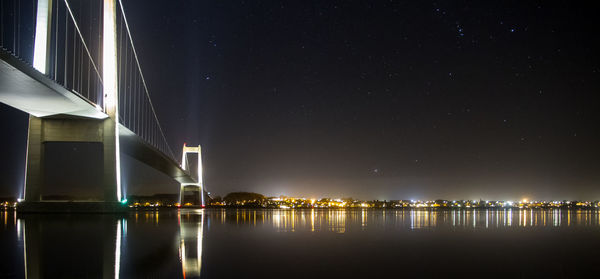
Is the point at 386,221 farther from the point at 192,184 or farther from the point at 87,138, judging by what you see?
the point at 192,184

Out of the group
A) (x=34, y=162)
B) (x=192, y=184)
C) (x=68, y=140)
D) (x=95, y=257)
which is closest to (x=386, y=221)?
(x=68, y=140)

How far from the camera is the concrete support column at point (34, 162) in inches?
1000

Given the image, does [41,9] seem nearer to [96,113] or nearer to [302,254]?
[96,113]

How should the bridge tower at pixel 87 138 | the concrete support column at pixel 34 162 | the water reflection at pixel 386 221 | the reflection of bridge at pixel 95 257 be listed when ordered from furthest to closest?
the bridge tower at pixel 87 138, the concrete support column at pixel 34 162, the water reflection at pixel 386 221, the reflection of bridge at pixel 95 257

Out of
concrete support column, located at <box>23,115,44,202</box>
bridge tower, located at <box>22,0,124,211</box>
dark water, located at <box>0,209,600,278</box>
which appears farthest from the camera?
bridge tower, located at <box>22,0,124,211</box>

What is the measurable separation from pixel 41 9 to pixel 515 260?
813 inches

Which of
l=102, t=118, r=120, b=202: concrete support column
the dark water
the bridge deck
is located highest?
the bridge deck

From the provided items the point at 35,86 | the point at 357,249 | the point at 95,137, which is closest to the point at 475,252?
the point at 357,249

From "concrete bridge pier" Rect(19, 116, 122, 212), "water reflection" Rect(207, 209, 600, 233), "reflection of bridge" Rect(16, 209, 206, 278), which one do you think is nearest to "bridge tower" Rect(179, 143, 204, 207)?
"water reflection" Rect(207, 209, 600, 233)

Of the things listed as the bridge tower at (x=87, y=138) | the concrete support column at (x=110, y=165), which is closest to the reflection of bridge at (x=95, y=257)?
the concrete support column at (x=110, y=165)

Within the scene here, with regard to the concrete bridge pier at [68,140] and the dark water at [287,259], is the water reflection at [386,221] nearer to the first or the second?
the concrete bridge pier at [68,140]

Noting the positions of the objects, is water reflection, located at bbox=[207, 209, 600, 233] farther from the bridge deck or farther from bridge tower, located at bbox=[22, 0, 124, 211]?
the bridge deck

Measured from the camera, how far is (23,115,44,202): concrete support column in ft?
83.3

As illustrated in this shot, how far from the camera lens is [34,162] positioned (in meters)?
25.4
